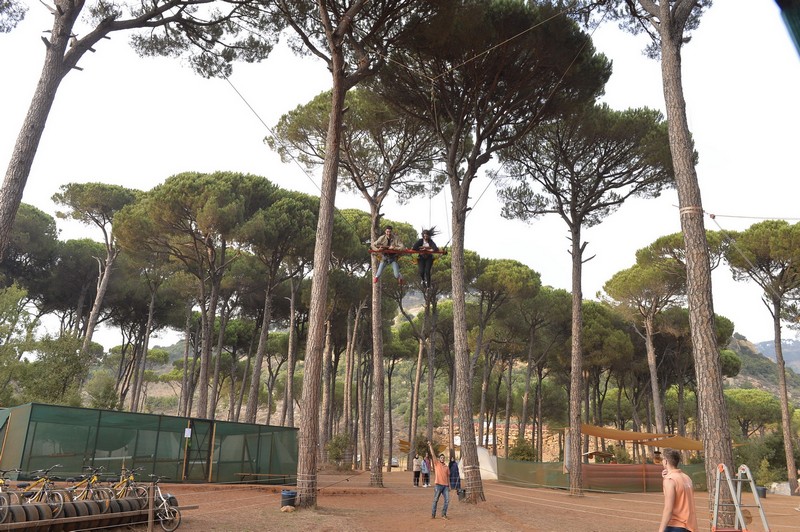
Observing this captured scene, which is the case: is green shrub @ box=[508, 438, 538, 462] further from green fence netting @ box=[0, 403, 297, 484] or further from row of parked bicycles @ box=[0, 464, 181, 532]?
Answer: row of parked bicycles @ box=[0, 464, 181, 532]

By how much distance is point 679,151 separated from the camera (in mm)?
7539

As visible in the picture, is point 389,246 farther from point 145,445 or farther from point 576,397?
point 145,445

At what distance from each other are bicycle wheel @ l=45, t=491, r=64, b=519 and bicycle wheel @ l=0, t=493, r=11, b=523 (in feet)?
1.25

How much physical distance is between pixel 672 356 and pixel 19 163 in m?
28.4

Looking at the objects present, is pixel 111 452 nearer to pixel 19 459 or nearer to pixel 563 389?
pixel 19 459

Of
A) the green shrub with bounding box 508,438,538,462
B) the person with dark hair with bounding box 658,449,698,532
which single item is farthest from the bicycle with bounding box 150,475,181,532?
the green shrub with bounding box 508,438,538,462

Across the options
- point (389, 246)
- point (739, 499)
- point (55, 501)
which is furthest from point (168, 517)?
point (739, 499)

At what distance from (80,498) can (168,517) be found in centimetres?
103

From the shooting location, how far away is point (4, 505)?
567 cm

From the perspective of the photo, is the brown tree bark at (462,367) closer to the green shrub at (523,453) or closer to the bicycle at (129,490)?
the bicycle at (129,490)

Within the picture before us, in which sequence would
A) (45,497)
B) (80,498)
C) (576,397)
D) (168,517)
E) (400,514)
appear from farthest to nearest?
1. (576,397)
2. (400,514)
3. (168,517)
4. (80,498)
5. (45,497)

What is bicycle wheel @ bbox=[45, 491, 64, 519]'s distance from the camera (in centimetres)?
607

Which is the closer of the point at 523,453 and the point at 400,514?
the point at 400,514

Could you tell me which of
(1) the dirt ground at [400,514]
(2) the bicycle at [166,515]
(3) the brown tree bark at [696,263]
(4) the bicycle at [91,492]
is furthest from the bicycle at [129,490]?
(3) the brown tree bark at [696,263]
